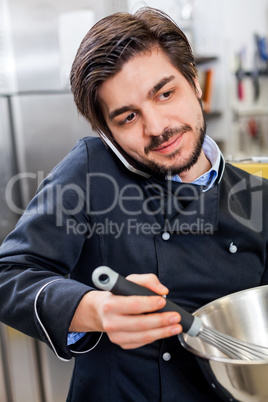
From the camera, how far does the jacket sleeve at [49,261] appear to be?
2.35ft

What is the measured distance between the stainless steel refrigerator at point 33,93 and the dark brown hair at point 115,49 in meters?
1.29

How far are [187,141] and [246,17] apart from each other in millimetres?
3141

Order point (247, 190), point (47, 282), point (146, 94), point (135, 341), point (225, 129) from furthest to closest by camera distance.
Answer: point (225, 129) → point (247, 190) → point (146, 94) → point (47, 282) → point (135, 341)

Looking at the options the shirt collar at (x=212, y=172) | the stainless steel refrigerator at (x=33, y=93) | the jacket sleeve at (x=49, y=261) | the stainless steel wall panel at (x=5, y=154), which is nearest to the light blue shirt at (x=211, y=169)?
the shirt collar at (x=212, y=172)

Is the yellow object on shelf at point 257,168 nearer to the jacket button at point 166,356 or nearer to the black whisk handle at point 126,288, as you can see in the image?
the jacket button at point 166,356

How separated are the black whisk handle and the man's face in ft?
1.20

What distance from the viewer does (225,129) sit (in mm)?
3545

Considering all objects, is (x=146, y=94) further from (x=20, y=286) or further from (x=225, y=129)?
(x=225, y=129)

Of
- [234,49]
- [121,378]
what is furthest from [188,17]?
[121,378]

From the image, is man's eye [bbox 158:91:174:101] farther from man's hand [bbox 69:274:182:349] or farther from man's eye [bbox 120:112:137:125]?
man's hand [bbox 69:274:182:349]

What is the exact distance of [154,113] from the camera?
33.7 inches

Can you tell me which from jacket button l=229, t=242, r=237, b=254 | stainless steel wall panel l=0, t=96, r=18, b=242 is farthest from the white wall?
jacket button l=229, t=242, r=237, b=254

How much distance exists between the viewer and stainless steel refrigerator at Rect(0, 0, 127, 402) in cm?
231

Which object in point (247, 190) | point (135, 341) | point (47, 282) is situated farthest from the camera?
point (247, 190)
